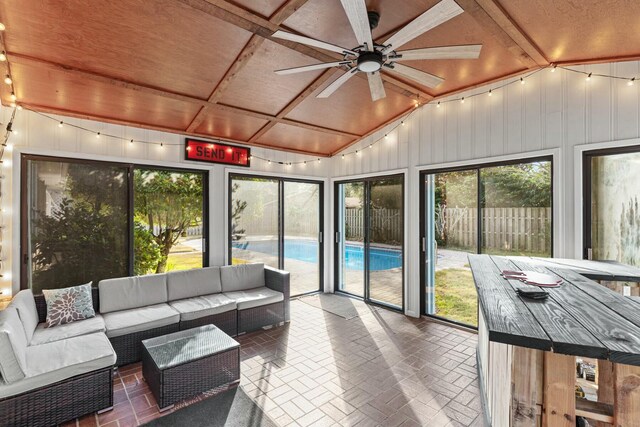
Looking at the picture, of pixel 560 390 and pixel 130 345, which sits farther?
pixel 130 345

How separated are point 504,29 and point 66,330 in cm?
505

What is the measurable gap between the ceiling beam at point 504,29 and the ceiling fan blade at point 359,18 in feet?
3.17

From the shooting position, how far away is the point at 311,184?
643cm

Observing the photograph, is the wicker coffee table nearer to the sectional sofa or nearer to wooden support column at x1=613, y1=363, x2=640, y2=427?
the sectional sofa

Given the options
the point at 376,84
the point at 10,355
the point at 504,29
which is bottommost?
the point at 10,355

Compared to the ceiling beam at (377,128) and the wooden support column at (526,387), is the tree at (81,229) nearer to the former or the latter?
the ceiling beam at (377,128)

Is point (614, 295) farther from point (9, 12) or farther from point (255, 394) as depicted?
point (9, 12)

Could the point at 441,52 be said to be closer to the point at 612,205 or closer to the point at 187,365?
the point at 612,205

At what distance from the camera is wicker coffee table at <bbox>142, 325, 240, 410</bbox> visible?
103 inches

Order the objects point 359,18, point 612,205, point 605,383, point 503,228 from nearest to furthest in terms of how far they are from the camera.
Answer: point 605,383 < point 359,18 < point 612,205 < point 503,228

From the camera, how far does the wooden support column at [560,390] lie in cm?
116

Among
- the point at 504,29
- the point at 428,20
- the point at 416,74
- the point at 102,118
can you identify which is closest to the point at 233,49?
the point at 416,74

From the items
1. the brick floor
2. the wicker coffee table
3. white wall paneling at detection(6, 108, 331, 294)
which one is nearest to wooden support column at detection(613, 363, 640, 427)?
the brick floor

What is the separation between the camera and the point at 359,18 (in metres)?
1.86
